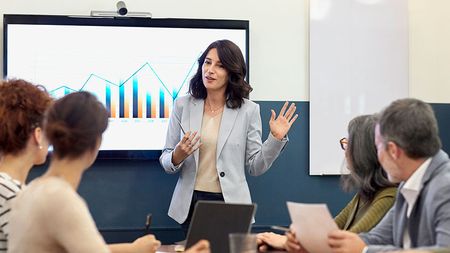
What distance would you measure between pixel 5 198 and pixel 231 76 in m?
1.88

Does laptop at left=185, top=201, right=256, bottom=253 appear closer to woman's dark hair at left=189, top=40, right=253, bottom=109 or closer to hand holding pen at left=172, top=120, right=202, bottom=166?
hand holding pen at left=172, top=120, right=202, bottom=166

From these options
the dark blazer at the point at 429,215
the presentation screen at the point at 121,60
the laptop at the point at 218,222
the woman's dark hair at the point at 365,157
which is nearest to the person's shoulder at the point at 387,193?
the woman's dark hair at the point at 365,157

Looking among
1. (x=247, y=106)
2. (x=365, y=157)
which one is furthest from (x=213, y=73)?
(x=365, y=157)

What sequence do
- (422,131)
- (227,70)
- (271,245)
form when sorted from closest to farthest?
(422,131), (271,245), (227,70)

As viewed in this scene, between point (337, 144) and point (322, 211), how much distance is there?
2.53 meters

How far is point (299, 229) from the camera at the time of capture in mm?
2199

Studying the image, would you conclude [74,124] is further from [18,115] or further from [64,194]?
[18,115]

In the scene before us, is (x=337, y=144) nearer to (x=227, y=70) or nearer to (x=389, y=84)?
(x=389, y=84)

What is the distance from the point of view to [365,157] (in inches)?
95.8

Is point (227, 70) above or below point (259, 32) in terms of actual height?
below

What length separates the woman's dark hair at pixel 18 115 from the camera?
223 cm

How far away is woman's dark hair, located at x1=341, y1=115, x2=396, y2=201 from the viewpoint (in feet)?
7.98

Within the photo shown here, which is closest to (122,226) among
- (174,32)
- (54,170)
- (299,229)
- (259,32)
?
(174,32)

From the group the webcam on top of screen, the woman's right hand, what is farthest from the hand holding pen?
the webcam on top of screen
